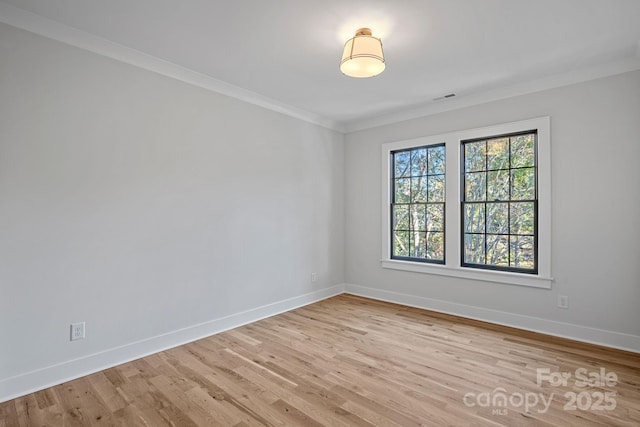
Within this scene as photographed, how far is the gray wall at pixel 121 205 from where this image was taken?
7.73 feet

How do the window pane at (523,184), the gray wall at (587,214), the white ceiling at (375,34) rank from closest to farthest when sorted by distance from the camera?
1. the white ceiling at (375,34)
2. the gray wall at (587,214)
3. the window pane at (523,184)

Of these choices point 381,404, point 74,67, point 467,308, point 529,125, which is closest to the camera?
point 381,404

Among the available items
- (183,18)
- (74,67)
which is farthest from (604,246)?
(74,67)

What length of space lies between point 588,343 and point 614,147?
6.35ft

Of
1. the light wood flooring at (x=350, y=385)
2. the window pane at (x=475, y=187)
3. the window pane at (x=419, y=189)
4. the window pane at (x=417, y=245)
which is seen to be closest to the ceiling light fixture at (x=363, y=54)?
the window pane at (x=475, y=187)

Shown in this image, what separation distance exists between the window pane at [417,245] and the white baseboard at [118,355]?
1973 mm

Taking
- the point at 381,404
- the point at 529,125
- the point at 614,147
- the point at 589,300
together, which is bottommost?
the point at 381,404

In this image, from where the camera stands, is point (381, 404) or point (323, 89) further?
point (323, 89)

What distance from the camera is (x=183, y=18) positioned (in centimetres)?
241

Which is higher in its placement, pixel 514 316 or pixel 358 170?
pixel 358 170

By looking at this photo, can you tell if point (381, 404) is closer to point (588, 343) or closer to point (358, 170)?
point (588, 343)

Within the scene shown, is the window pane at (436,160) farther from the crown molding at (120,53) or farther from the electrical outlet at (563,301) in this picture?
the crown molding at (120,53)

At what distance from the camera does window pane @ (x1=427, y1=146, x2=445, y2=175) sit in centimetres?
433

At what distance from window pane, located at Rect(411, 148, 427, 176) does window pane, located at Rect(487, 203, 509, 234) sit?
1.01 metres
